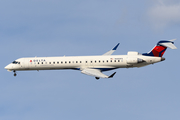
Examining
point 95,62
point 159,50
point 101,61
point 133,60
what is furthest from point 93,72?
point 159,50

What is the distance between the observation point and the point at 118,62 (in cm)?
7231

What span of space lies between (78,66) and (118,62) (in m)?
7.84

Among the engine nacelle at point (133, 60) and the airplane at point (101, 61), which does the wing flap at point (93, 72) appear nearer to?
the airplane at point (101, 61)

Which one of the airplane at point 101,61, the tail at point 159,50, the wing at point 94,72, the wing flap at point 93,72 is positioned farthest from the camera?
the tail at point 159,50

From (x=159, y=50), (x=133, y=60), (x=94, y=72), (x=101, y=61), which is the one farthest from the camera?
(x=159, y=50)

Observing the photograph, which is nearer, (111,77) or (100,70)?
(111,77)

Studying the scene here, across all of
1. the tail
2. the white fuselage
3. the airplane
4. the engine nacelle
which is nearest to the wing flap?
the airplane

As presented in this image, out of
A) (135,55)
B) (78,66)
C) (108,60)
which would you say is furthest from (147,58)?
(78,66)

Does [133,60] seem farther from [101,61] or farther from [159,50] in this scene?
[101,61]

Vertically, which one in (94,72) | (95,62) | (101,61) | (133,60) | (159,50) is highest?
(159,50)

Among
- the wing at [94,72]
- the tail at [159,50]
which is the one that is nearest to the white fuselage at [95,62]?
the tail at [159,50]

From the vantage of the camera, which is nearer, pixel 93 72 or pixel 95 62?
pixel 93 72

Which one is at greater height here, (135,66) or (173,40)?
(173,40)

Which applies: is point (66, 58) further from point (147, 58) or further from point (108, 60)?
point (147, 58)
